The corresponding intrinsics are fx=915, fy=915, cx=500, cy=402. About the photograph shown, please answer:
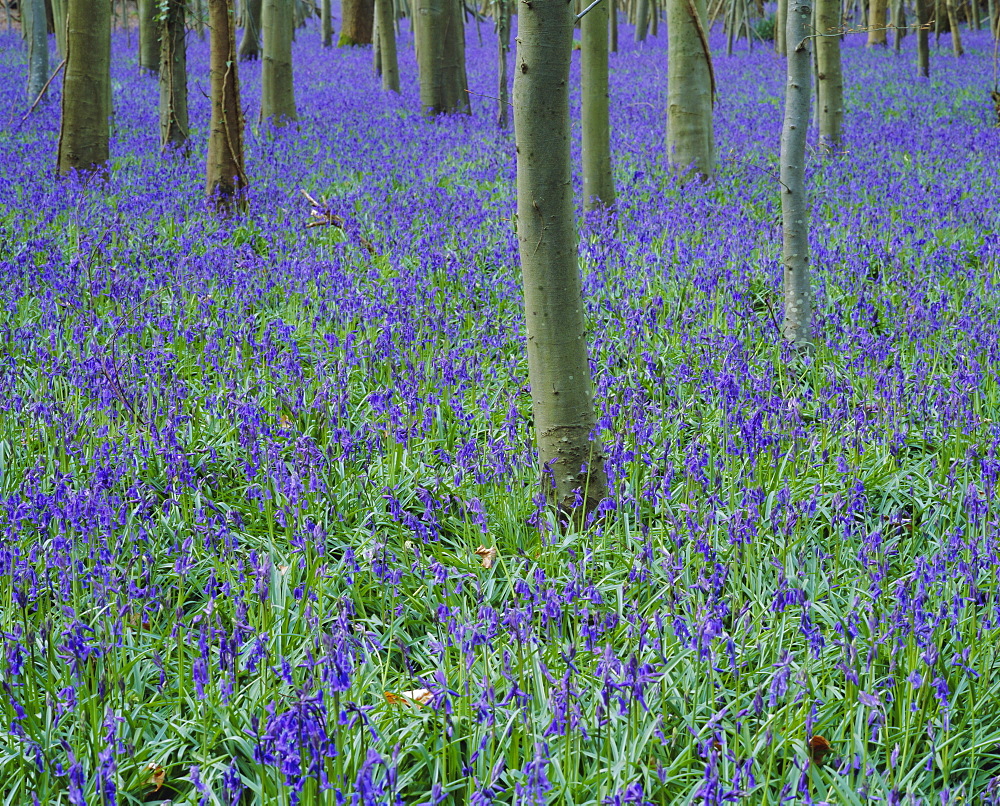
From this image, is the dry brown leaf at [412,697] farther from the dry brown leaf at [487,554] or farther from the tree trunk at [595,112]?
the tree trunk at [595,112]

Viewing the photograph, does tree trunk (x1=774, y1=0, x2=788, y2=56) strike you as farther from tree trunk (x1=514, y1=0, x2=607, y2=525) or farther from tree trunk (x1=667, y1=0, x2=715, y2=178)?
tree trunk (x1=514, y1=0, x2=607, y2=525)

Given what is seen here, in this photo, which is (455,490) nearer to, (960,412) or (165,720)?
(165,720)

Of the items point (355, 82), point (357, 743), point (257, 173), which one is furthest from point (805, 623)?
point (355, 82)

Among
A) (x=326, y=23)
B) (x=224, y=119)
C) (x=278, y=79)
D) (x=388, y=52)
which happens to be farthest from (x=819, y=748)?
(x=326, y=23)

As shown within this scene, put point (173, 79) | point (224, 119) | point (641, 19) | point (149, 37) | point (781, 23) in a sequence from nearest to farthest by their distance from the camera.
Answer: point (224, 119) → point (173, 79) → point (149, 37) → point (781, 23) → point (641, 19)

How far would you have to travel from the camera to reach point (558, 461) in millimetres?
3586

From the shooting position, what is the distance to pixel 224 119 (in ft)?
27.0

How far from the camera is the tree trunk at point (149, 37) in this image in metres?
14.8

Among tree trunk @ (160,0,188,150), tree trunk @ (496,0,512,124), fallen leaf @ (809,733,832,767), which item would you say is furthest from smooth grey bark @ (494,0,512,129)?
fallen leaf @ (809,733,832,767)

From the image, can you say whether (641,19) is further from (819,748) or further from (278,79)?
(819,748)

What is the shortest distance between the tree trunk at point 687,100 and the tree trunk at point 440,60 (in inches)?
236

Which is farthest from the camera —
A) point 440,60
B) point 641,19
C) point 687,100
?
point 641,19

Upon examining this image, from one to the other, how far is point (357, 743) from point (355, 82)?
19313mm

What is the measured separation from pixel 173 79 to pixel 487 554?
9674mm
